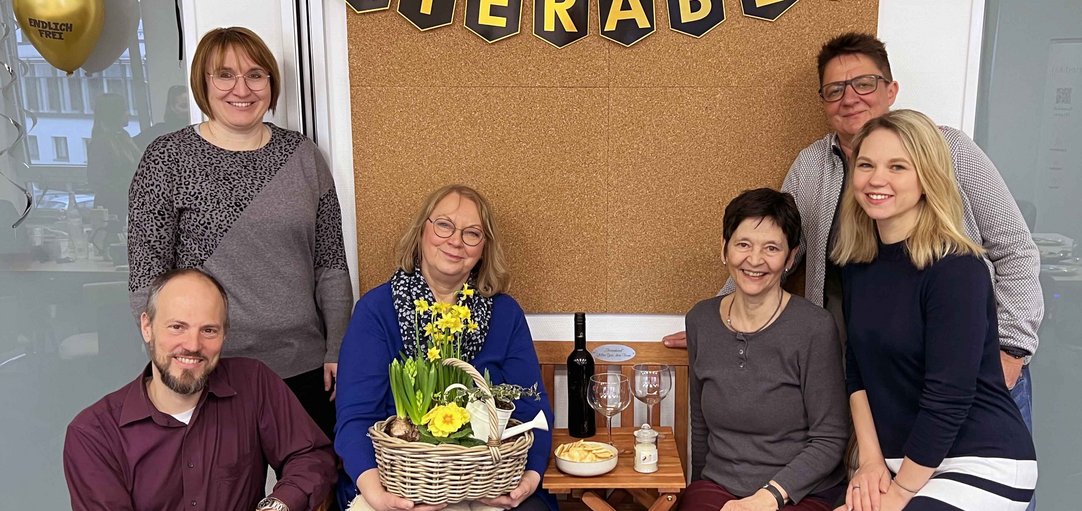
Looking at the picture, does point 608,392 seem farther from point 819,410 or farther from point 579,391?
point 819,410

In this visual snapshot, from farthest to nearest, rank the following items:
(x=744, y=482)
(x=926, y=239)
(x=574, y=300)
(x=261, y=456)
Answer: (x=574, y=300) < (x=744, y=482) < (x=261, y=456) < (x=926, y=239)

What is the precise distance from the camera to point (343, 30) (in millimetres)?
2400

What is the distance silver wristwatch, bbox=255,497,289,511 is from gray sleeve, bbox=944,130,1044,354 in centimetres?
179

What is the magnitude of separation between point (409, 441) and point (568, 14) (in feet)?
4.37

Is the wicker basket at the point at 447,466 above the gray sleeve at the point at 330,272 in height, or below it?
below

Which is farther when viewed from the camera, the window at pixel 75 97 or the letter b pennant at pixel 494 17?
the window at pixel 75 97

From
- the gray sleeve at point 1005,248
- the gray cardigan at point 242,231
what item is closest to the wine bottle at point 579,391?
the gray cardigan at point 242,231

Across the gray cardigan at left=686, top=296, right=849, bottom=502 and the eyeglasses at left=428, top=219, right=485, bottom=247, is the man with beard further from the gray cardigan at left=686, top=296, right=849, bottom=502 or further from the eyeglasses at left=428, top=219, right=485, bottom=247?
the gray cardigan at left=686, top=296, right=849, bottom=502

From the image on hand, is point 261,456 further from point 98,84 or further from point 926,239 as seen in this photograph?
point 926,239

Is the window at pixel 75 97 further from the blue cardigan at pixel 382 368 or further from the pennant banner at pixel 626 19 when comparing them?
the pennant banner at pixel 626 19

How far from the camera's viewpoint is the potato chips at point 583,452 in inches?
80.6

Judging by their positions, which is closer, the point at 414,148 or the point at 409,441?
the point at 409,441

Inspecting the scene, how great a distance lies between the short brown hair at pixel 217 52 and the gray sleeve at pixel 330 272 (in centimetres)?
31

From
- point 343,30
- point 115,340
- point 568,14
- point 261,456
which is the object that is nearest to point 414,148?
point 343,30
